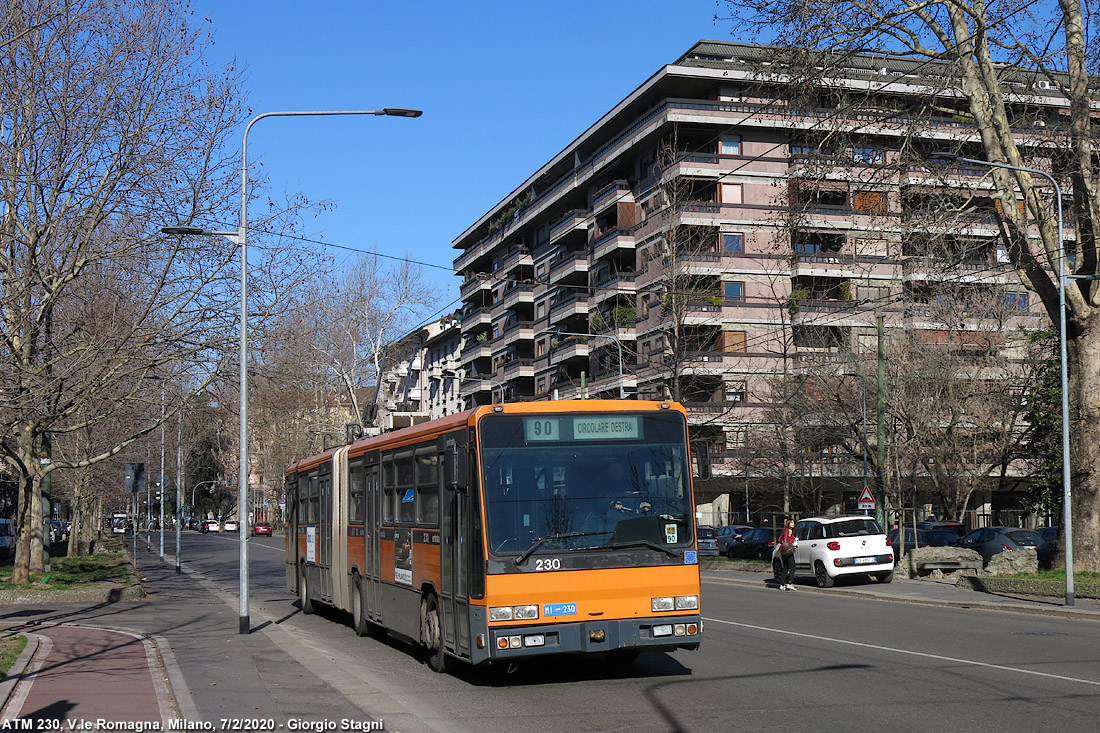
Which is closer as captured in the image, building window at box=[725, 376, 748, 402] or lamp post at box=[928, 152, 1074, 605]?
lamp post at box=[928, 152, 1074, 605]

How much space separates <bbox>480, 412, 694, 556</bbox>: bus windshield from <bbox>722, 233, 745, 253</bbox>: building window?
5131cm

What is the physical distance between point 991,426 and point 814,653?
34.9 metres

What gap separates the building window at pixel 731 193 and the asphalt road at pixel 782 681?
45485mm

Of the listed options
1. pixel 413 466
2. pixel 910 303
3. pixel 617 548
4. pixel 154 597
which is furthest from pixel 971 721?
pixel 910 303

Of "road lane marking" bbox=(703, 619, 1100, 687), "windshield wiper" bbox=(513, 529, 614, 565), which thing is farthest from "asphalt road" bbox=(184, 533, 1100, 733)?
"windshield wiper" bbox=(513, 529, 614, 565)

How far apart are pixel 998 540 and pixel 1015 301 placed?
16838 mm

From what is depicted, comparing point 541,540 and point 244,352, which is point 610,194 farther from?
point 541,540

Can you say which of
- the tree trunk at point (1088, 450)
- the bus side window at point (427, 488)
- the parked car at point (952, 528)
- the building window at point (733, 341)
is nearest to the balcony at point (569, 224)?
the building window at point (733, 341)

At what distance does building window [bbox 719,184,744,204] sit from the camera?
63.2m

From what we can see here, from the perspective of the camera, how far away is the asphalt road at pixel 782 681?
32.4 ft

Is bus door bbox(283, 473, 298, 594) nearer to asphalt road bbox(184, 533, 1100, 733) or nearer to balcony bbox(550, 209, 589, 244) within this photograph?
asphalt road bbox(184, 533, 1100, 733)

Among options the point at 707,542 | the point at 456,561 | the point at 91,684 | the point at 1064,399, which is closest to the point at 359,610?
the point at 456,561

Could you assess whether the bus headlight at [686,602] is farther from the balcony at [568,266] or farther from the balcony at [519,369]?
the balcony at [519,369]

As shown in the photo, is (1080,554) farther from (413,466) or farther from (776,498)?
(776,498)
